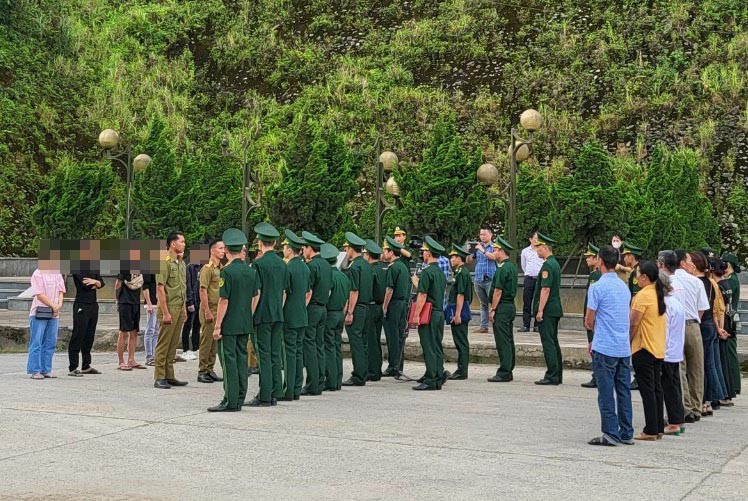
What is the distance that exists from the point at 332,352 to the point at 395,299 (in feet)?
4.59

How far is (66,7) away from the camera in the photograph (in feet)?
183

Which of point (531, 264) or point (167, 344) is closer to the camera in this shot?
point (167, 344)

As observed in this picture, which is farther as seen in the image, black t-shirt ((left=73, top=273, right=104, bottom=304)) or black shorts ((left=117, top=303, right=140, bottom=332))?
black shorts ((left=117, top=303, right=140, bottom=332))

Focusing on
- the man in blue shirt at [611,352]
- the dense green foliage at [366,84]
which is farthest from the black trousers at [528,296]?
the dense green foliage at [366,84]

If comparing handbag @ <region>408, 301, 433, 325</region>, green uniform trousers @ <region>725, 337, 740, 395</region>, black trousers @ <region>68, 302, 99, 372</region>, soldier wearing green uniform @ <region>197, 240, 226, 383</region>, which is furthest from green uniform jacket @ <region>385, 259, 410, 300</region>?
green uniform trousers @ <region>725, 337, 740, 395</region>

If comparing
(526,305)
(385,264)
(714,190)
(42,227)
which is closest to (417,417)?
(385,264)

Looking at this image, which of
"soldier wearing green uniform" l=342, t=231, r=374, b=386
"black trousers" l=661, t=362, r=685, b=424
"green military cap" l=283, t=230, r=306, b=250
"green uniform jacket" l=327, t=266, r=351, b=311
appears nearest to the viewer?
"black trousers" l=661, t=362, r=685, b=424

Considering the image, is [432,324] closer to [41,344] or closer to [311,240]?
[311,240]

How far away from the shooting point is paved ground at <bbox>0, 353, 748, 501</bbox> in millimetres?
8078

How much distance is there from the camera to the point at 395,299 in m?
15.1

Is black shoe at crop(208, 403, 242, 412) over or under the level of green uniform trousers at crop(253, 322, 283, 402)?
under

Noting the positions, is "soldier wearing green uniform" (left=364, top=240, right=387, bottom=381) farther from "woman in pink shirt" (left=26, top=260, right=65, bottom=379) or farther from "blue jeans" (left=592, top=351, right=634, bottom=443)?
"blue jeans" (left=592, top=351, right=634, bottom=443)

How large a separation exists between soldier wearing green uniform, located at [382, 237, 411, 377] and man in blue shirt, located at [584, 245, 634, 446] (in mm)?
5085

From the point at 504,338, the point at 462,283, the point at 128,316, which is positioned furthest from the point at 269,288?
the point at 504,338
